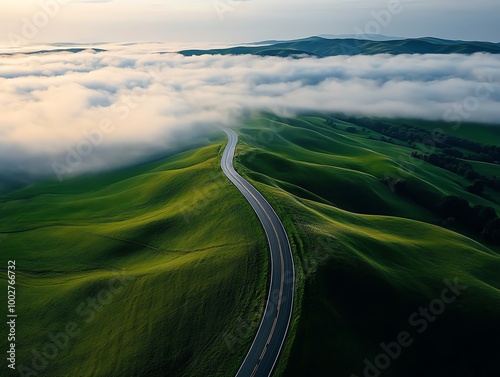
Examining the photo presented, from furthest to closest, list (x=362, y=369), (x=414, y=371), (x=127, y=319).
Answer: (x=127, y=319) < (x=414, y=371) < (x=362, y=369)

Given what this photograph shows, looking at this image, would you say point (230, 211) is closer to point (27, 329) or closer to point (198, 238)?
point (198, 238)

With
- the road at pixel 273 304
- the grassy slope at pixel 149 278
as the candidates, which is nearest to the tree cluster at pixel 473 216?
the road at pixel 273 304

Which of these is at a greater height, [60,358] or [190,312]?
[190,312]

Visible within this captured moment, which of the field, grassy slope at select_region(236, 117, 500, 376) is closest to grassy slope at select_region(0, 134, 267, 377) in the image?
the field

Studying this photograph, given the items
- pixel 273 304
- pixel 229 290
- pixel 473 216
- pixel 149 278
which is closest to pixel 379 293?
pixel 273 304

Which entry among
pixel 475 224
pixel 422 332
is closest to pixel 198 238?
pixel 422 332

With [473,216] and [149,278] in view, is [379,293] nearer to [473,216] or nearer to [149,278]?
[149,278]
